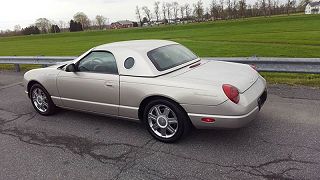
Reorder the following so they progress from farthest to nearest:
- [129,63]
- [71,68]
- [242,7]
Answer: [242,7] → [71,68] → [129,63]

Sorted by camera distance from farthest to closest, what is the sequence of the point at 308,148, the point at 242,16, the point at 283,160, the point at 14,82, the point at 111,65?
the point at 242,16
the point at 14,82
the point at 111,65
the point at 308,148
the point at 283,160

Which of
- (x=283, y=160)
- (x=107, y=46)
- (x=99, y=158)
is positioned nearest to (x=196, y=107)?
(x=283, y=160)

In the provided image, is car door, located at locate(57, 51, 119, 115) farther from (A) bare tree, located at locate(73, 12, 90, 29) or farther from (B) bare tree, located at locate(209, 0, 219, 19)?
(A) bare tree, located at locate(73, 12, 90, 29)

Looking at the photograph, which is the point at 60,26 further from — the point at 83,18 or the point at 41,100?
the point at 41,100

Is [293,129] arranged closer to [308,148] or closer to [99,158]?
[308,148]

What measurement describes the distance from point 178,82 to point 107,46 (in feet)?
5.03

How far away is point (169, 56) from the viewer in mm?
4559

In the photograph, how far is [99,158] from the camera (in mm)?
→ 3809

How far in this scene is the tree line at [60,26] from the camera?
92.9m

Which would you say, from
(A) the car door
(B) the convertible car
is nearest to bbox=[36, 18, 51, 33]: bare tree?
(A) the car door

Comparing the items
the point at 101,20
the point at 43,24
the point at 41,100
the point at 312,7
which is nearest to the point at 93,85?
the point at 41,100

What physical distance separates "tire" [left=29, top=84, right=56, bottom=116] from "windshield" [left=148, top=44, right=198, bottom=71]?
7.41ft

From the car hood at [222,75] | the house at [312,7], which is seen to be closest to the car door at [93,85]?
the car hood at [222,75]

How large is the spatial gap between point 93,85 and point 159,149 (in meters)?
1.47
